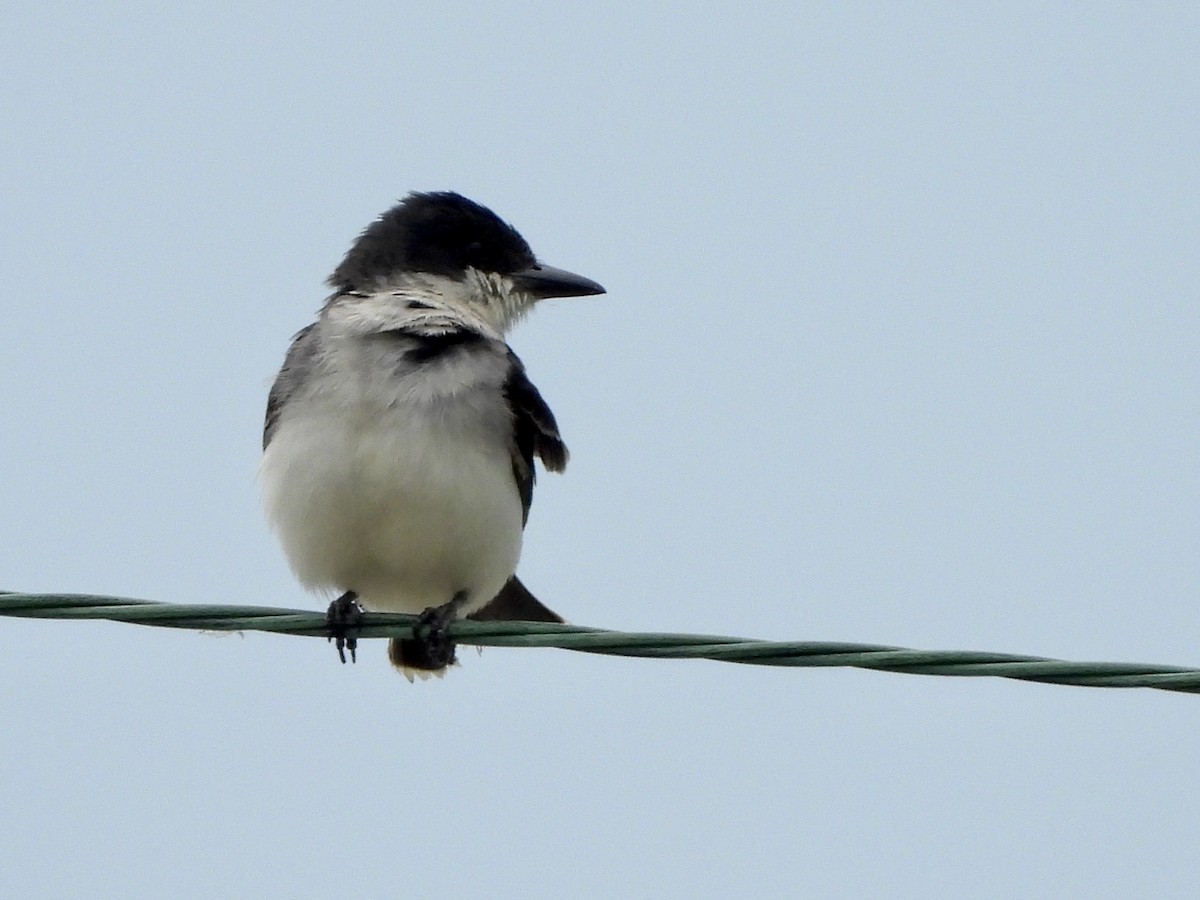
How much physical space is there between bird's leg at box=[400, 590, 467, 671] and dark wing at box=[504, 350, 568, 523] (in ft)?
2.08

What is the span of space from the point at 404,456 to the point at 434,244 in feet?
5.89

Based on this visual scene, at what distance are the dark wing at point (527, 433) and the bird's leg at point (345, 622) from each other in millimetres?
938

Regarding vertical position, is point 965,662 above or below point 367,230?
below

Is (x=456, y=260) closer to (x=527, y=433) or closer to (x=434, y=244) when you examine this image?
(x=434, y=244)

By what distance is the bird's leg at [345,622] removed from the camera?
19.9 feet

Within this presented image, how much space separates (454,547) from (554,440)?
0.86m

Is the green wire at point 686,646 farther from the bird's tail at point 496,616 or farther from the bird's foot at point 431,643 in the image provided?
the bird's tail at point 496,616

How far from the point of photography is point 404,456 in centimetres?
714

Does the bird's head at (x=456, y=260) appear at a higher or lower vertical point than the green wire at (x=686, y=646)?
higher

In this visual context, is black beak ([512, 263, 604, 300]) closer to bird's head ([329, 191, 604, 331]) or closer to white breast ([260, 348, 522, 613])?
bird's head ([329, 191, 604, 331])

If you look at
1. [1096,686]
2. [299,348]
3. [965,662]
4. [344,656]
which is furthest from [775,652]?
[299,348]

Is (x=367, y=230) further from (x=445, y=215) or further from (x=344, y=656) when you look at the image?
(x=344, y=656)

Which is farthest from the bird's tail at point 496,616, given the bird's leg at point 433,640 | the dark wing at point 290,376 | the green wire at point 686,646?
the green wire at point 686,646

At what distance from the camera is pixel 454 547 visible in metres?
7.37
